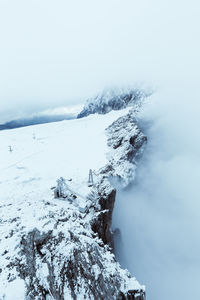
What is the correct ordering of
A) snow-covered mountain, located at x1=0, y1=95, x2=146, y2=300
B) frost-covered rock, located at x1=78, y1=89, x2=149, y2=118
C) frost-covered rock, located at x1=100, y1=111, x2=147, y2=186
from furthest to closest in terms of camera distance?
frost-covered rock, located at x1=78, y1=89, x2=149, y2=118 < frost-covered rock, located at x1=100, y1=111, x2=147, y2=186 < snow-covered mountain, located at x1=0, y1=95, x2=146, y2=300

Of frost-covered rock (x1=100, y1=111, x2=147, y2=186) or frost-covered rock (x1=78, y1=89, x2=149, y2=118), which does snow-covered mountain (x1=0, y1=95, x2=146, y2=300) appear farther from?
frost-covered rock (x1=78, y1=89, x2=149, y2=118)

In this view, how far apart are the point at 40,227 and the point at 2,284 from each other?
8.08 ft

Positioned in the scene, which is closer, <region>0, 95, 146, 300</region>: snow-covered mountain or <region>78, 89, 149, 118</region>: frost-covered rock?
<region>0, 95, 146, 300</region>: snow-covered mountain

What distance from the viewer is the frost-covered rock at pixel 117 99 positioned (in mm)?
52006

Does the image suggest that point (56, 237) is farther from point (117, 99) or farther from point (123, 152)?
point (117, 99)

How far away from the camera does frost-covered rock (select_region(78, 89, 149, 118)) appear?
52006 millimetres

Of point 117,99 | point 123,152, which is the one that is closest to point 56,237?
point 123,152

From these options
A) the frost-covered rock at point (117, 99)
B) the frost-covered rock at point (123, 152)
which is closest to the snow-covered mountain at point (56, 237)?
the frost-covered rock at point (123, 152)

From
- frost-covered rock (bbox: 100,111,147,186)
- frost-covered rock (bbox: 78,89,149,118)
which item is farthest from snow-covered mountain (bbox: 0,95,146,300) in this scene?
frost-covered rock (bbox: 78,89,149,118)

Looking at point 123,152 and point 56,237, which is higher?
point 123,152

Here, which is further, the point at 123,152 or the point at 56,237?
the point at 123,152

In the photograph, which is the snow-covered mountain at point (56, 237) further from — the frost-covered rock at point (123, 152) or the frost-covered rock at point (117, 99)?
the frost-covered rock at point (117, 99)

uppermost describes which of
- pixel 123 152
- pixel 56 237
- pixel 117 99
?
pixel 117 99

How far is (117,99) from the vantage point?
56219 mm
